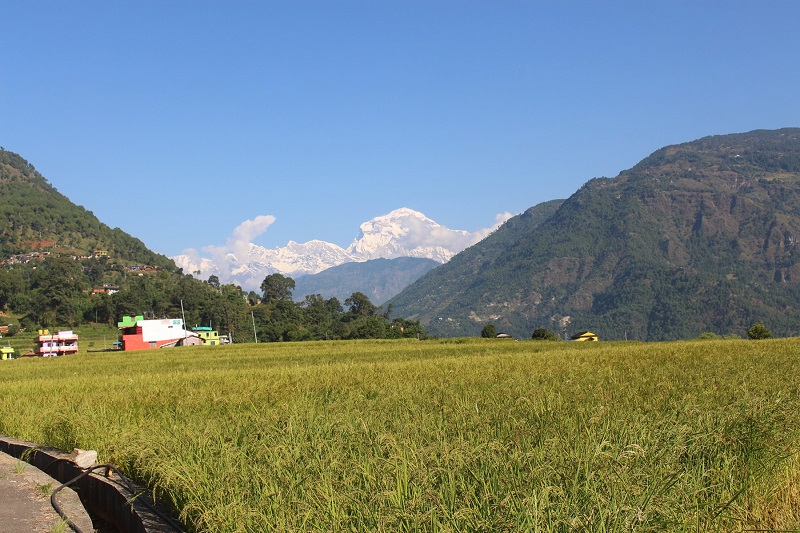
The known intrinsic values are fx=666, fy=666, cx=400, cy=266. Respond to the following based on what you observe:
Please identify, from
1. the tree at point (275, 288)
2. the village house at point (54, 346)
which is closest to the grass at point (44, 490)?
the village house at point (54, 346)

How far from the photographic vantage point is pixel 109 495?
21.9ft

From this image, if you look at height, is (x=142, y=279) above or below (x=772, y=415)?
above

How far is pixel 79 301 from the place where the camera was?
12938 centimetres

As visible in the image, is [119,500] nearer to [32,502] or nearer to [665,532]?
[32,502]

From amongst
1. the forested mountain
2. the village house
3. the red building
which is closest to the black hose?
the village house

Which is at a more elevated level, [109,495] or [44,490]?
[44,490]

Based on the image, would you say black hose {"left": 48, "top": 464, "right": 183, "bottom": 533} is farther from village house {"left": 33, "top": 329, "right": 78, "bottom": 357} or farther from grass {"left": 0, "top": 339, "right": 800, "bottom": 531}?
village house {"left": 33, "top": 329, "right": 78, "bottom": 357}

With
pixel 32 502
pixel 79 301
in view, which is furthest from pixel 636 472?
pixel 79 301

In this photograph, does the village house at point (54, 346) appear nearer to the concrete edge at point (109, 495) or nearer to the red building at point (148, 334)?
the red building at point (148, 334)

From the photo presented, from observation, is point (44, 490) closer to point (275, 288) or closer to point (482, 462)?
point (482, 462)

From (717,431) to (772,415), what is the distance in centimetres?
95

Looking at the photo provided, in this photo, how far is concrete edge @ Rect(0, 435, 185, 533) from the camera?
216 inches

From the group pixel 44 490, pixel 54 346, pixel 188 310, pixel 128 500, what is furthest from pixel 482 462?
pixel 188 310

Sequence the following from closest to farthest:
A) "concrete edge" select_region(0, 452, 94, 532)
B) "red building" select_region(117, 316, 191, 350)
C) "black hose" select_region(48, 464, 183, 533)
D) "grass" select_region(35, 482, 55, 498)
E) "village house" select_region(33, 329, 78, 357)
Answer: "black hose" select_region(48, 464, 183, 533)
"concrete edge" select_region(0, 452, 94, 532)
"grass" select_region(35, 482, 55, 498)
"village house" select_region(33, 329, 78, 357)
"red building" select_region(117, 316, 191, 350)
